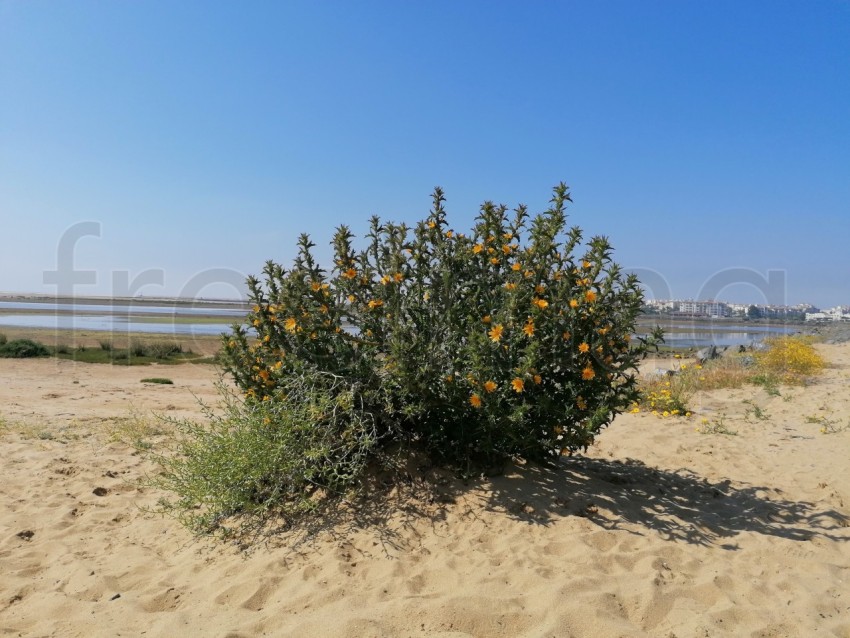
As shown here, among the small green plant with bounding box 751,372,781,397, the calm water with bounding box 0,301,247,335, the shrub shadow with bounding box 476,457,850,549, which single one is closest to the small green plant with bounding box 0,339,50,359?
the calm water with bounding box 0,301,247,335

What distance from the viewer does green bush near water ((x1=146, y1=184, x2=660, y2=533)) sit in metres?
4.18

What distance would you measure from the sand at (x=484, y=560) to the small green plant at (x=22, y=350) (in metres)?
15.2

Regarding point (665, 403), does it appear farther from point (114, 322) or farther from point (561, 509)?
point (114, 322)

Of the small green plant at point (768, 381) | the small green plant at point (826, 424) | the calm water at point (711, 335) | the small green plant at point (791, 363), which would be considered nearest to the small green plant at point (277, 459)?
the small green plant at point (826, 424)

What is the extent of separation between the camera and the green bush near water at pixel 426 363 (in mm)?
4176

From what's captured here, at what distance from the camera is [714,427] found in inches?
304

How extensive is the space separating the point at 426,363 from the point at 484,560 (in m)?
1.37

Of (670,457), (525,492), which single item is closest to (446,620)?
(525,492)

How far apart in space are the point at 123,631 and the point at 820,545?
4481 mm

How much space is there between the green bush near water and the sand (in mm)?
441

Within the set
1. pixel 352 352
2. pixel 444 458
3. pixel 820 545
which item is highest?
pixel 352 352

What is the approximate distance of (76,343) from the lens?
2483 cm

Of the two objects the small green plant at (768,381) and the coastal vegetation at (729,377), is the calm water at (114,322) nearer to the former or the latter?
the coastal vegetation at (729,377)

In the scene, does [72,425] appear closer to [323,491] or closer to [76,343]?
[323,491]
